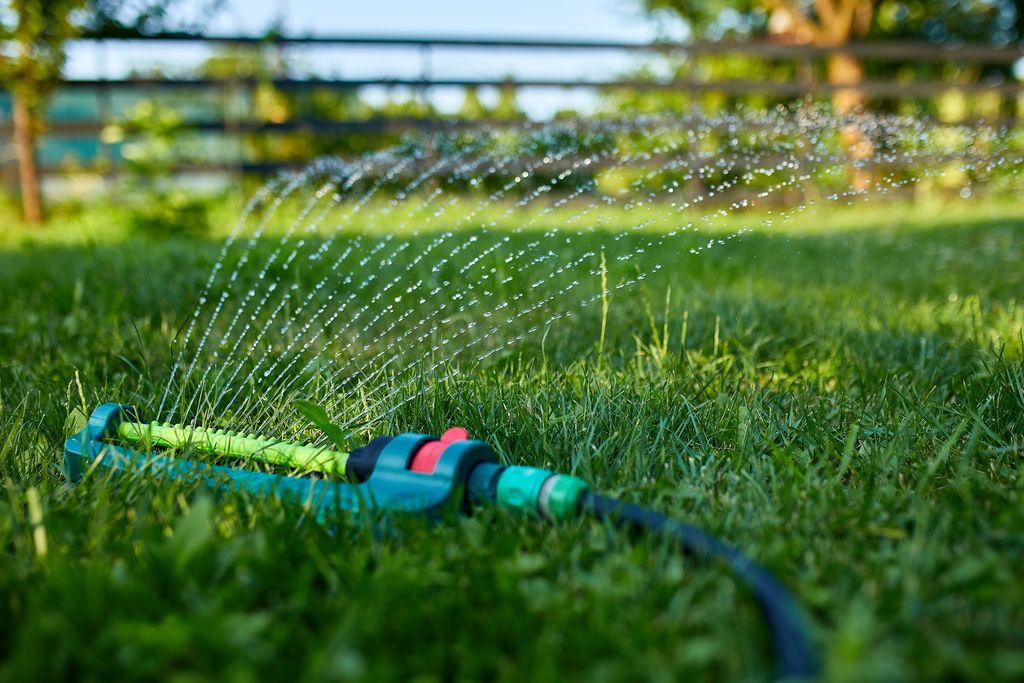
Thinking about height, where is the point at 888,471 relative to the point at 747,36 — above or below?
below

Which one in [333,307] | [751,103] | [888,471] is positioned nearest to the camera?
[888,471]

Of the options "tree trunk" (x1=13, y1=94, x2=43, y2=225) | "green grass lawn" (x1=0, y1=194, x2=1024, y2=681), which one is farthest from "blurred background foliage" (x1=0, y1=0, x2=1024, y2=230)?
"green grass lawn" (x1=0, y1=194, x2=1024, y2=681)

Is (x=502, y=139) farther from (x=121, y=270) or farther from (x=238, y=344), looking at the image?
(x=238, y=344)

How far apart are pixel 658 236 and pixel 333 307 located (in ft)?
5.92

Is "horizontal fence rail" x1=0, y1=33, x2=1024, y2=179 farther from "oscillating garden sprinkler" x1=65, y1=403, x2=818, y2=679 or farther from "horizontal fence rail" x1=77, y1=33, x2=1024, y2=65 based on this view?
"oscillating garden sprinkler" x1=65, y1=403, x2=818, y2=679

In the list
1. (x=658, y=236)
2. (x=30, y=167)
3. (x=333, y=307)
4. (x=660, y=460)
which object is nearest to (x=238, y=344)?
(x=333, y=307)

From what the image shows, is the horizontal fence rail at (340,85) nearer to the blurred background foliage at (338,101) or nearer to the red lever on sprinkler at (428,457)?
the blurred background foliage at (338,101)

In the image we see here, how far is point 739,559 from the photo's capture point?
94 centimetres

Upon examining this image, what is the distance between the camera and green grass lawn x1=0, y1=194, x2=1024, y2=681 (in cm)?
84

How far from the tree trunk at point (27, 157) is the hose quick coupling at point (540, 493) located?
5.66 m

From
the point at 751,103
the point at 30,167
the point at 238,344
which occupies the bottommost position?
the point at 238,344

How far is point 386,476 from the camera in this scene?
3.91 ft

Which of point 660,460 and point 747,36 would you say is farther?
point 747,36

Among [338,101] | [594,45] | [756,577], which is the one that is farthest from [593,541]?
[338,101]
